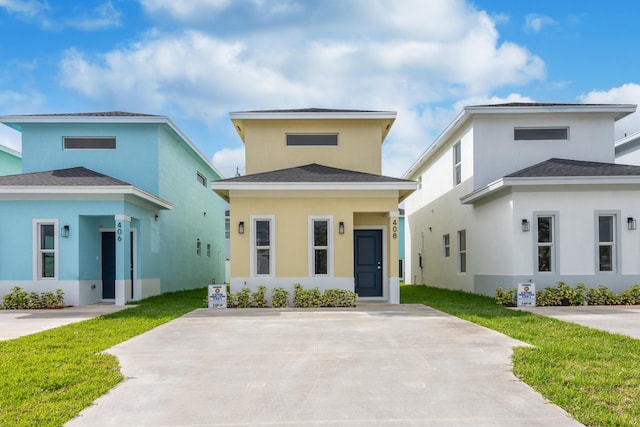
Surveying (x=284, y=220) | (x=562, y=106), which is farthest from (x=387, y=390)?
(x=562, y=106)

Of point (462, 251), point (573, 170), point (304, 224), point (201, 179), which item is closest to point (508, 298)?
point (573, 170)

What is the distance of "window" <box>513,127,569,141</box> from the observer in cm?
1652

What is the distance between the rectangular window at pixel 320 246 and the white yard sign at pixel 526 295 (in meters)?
5.03

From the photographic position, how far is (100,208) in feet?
47.2

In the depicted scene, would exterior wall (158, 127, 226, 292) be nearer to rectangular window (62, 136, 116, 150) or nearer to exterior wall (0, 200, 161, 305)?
rectangular window (62, 136, 116, 150)

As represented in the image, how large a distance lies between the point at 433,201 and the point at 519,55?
24.8 feet

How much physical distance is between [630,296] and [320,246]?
327 inches

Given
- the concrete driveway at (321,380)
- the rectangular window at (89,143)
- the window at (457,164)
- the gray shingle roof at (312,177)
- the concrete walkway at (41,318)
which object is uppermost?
the rectangular window at (89,143)

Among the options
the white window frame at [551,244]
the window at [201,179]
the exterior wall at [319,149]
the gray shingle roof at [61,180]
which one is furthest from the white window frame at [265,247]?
the window at [201,179]

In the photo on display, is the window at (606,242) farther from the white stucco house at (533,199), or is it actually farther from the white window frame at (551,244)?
the white window frame at (551,244)

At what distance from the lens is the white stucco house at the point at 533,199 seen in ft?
45.4

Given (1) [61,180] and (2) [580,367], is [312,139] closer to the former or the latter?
(1) [61,180]

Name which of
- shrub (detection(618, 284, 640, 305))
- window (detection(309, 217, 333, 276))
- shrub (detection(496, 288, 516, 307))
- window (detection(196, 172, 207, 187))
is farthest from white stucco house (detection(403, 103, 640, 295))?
window (detection(196, 172, 207, 187))

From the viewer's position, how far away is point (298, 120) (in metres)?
16.1
